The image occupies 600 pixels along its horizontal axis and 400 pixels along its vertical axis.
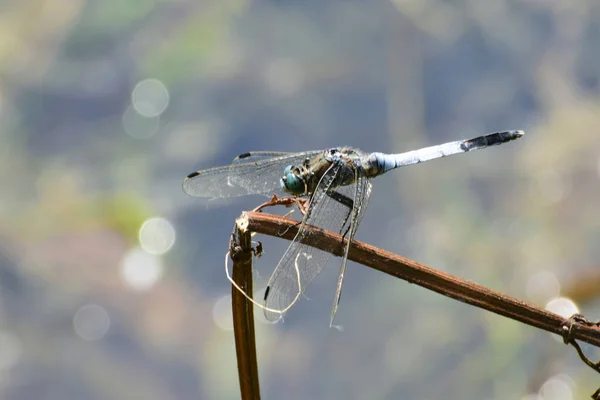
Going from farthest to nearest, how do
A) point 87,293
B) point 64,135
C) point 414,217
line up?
point 64,135 → point 414,217 → point 87,293

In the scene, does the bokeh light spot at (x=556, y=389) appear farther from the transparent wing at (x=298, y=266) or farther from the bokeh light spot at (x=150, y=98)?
the bokeh light spot at (x=150, y=98)

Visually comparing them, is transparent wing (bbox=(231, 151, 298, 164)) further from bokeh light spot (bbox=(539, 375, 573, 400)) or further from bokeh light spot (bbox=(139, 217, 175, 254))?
bokeh light spot (bbox=(539, 375, 573, 400))

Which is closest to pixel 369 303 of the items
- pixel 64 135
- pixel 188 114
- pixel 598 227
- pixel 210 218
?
pixel 210 218

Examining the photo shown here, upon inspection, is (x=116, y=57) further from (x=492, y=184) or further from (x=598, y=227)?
(x=598, y=227)

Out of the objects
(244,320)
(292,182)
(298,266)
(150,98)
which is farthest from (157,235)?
(244,320)

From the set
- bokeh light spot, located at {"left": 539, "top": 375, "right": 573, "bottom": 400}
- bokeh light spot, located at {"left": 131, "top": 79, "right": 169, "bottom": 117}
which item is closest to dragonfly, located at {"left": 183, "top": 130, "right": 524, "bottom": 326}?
bokeh light spot, located at {"left": 539, "top": 375, "right": 573, "bottom": 400}

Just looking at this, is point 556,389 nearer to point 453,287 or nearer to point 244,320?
point 453,287
